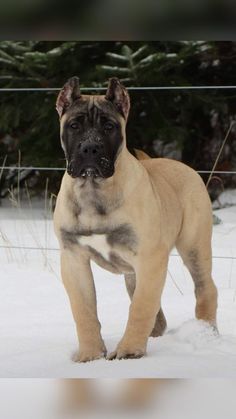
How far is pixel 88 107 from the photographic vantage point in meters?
1.31

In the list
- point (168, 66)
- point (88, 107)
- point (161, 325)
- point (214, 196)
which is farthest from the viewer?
point (214, 196)

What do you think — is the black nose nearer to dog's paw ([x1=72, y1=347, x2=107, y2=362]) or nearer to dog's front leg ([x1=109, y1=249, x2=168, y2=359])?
dog's front leg ([x1=109, y1=249, x2=168, y2=359])

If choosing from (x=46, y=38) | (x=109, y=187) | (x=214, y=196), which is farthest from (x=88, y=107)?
(x=214, y=196)

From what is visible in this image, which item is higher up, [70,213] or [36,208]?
[70,213]

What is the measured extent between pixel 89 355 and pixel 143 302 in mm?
191

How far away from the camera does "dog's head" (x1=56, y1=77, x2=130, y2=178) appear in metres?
1.21

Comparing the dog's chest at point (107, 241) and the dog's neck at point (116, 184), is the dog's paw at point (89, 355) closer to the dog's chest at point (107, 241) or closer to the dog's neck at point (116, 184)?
the dog's chest at point (107, 241)

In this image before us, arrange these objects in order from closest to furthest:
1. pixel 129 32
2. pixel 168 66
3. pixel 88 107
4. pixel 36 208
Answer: pixel 129 32
pixel 88 107
pixel 168 66
pixel 36 208

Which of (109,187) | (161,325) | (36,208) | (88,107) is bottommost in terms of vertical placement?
(36,208)

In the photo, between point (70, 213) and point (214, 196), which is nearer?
point (70, 213)

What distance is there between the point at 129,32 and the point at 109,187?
1.04m

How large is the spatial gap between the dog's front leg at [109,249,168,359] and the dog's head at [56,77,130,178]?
23 cm

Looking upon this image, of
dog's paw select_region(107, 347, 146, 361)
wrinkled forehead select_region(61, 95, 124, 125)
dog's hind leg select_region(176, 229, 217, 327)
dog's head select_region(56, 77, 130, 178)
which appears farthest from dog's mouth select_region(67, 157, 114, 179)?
dog's hind leg select_region(176, 229, 217, 327)

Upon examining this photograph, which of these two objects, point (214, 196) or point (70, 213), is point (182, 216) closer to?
point (70, 213)
